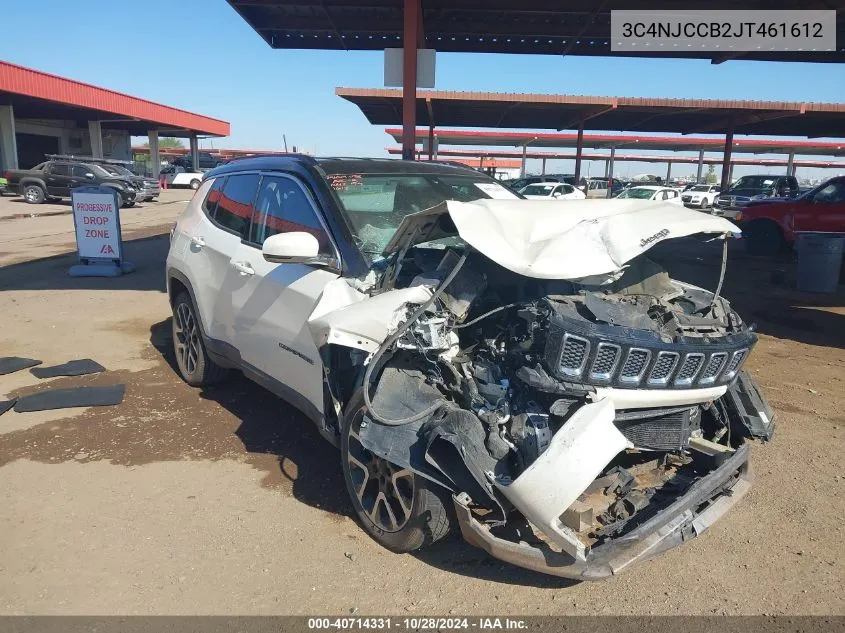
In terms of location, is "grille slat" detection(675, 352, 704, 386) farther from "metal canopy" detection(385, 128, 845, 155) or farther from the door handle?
"metal canopy" detection(385, 128, 845, 155)

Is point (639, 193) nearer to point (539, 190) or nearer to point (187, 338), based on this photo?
point (539, 190)

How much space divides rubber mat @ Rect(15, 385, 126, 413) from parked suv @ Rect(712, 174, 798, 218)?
2165cm

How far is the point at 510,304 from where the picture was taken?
119 inches

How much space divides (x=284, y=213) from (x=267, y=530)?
76.5 inches

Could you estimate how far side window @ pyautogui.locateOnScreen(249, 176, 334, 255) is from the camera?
3.79 meters

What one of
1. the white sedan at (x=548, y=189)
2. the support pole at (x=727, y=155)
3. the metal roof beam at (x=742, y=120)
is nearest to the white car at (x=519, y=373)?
the white sedan at (x=548, y=189)

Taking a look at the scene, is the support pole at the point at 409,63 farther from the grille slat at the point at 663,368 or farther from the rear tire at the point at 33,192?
the rear tire at the point at 33,192

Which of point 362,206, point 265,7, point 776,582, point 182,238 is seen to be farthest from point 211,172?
point 265,7

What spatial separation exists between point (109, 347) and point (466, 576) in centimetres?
515

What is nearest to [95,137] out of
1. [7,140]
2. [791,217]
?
[7,140]

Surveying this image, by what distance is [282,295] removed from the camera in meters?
3.77

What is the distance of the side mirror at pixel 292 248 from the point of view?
337 cm

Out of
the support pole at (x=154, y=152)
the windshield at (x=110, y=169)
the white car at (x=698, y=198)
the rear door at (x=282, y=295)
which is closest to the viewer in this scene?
the rear door at (x=282, y=295)

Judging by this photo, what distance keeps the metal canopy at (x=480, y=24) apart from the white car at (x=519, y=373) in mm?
8345
